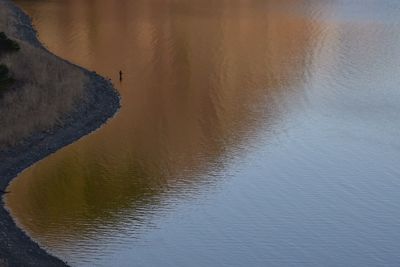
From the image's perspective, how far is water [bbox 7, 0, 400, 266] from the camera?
18.6 metres

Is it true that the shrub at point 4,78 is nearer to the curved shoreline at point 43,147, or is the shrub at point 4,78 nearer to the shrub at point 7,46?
the curved shoreline at point 43,147

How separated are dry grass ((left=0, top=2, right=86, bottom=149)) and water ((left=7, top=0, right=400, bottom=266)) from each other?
171 centimetres

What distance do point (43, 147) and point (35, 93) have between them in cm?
365

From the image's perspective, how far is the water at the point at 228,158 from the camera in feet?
61.0

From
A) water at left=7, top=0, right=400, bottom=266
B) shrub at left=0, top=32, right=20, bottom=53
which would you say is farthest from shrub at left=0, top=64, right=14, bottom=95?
water at left=7, top=0, right=400, bottom=266

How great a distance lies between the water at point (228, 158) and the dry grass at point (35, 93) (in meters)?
1.71

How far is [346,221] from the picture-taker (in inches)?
789

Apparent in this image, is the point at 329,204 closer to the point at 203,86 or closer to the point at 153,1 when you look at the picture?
the point at 203,86

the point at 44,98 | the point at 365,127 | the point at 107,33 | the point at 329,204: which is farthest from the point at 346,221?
the point at 107,33

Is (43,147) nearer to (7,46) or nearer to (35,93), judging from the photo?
(35,93)

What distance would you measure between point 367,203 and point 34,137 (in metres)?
11.8

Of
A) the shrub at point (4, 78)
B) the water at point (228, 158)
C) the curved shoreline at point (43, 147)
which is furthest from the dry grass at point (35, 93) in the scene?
the water at point (228, 158)

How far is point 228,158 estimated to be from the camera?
25.2 metres

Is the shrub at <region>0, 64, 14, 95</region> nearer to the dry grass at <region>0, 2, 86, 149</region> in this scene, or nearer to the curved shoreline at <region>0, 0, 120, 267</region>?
the dry grass at <region>0, 2, 86, 149</region>
